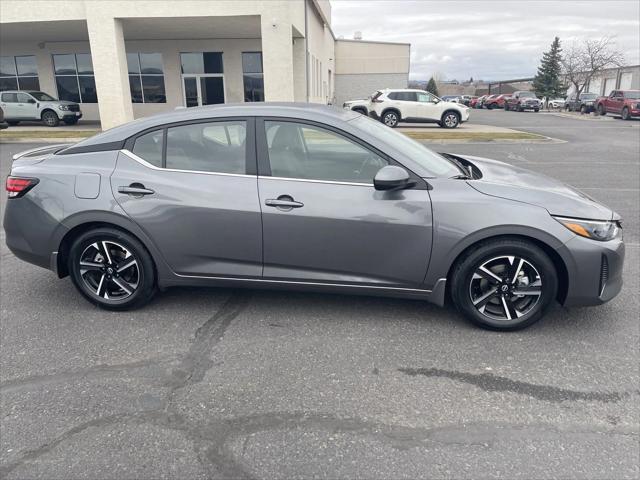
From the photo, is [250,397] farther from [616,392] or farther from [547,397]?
[616,392]

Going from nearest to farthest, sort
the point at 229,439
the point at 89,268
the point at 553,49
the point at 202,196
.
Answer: the point at 229,439, the point at 202,196, the point at 89,268, the point at 553,49

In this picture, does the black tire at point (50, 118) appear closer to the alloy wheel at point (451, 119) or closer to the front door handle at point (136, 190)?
the alloy wheel at point (451, 119)

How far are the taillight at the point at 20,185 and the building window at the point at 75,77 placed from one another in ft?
77.0

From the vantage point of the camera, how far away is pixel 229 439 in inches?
99.2

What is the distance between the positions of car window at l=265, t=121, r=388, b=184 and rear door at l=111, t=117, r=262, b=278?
0.61 ft

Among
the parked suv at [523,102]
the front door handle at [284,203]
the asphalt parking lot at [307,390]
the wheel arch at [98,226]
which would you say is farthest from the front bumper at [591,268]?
the parked suv at [523,102]

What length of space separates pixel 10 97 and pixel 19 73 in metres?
4.26

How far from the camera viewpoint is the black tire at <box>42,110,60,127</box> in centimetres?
2189

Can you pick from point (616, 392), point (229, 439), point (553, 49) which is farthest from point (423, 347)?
point (553, 49)

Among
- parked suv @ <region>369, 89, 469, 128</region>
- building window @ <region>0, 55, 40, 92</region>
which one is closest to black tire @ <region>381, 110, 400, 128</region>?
parked suv @ <region>369, 89, 469, 128</region>

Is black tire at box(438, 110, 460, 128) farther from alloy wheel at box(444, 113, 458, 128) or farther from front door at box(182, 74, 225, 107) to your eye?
front door at box(182, 74, 225, 107)

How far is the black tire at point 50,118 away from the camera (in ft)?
71.8

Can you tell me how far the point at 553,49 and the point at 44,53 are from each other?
183 ft

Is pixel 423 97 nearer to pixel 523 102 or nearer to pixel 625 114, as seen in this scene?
pixel 625 114
